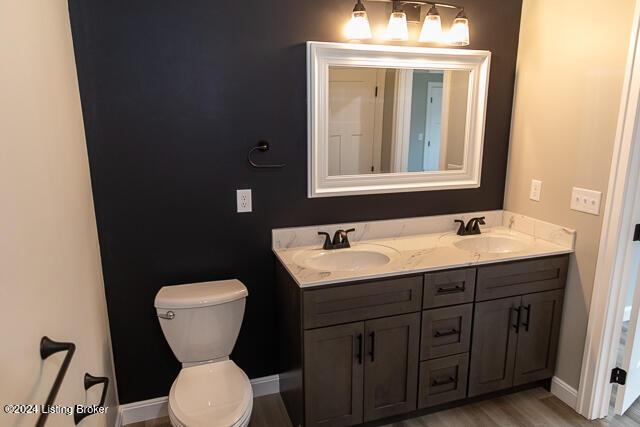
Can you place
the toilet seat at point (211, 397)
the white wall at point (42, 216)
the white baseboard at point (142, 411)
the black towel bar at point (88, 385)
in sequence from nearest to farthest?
the white wall at point (42, 216) < the black towel bar at point (88, 385) < the toilet seat at point (211, 397) < the white baseboard at point (142, 411)

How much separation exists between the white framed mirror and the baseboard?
4.03 feet

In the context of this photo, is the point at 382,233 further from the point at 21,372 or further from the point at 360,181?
the point at 21,372

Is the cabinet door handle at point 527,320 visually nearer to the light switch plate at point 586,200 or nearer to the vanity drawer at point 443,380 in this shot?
the vanity drawer at point 443,380

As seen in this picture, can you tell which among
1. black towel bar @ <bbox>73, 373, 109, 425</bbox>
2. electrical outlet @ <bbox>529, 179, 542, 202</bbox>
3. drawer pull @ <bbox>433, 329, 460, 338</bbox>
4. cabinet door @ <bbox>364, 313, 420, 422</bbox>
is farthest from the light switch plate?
black towel bar @ <bbox>73, 373, 109, 425</bbox>

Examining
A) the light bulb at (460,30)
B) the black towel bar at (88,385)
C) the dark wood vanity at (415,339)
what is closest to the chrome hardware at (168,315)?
the black towel bar at (88,385)

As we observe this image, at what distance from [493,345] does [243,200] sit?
5.05 ft

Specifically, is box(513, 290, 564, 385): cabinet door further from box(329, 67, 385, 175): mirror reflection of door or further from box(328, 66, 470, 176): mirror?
box(329, 67, 385, 175): mirror reflection of door

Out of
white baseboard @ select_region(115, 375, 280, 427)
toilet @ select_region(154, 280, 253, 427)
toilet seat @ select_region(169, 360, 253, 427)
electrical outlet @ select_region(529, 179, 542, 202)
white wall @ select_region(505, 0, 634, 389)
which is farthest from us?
electrical outlet @ select_region(529, 179, 542, 202)

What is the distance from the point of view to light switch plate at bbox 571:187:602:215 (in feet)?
6.93

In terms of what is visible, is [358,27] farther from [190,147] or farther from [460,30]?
[190,147]

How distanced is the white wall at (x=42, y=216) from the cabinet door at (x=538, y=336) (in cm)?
211

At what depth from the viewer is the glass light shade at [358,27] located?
6.97ft

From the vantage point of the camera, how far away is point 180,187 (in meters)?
2.11

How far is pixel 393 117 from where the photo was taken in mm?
2408
